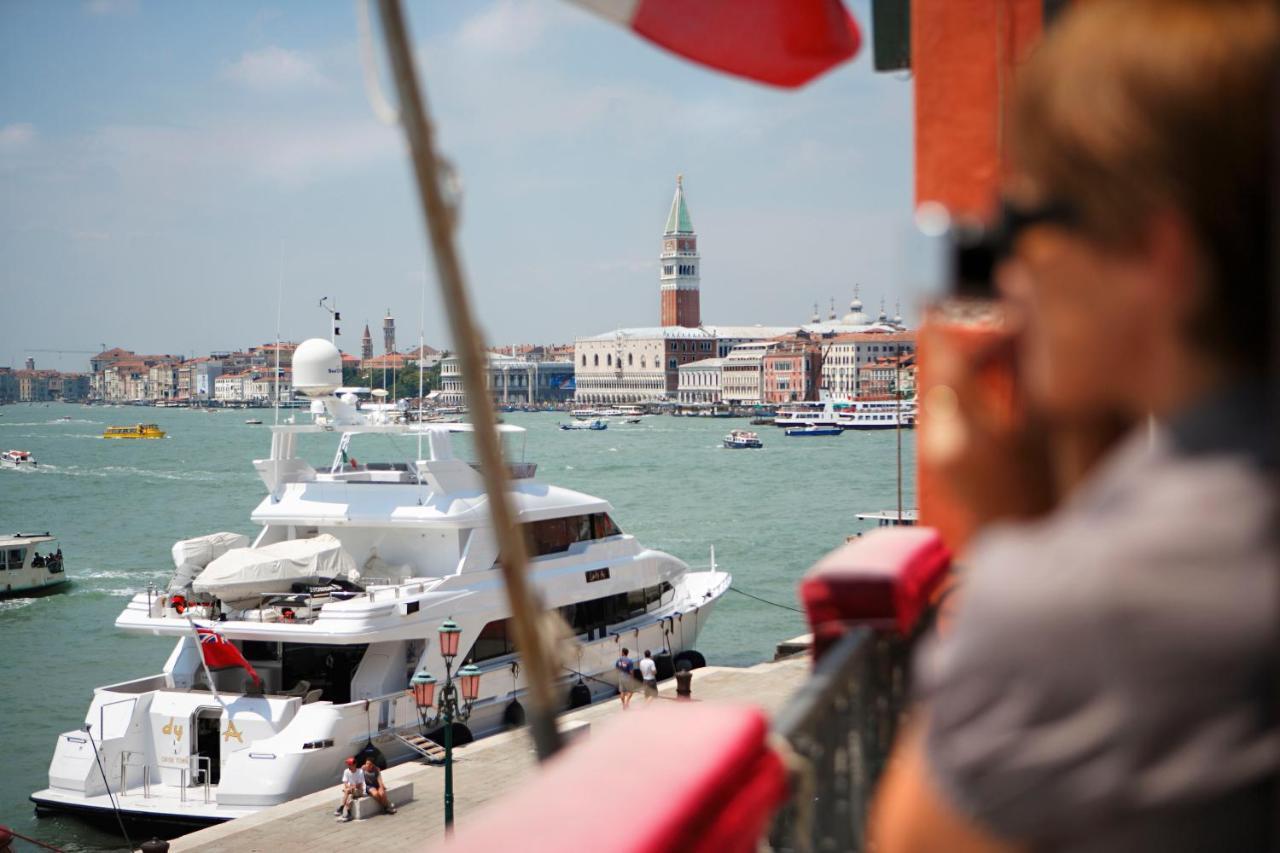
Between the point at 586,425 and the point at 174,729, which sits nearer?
the point at 174,729

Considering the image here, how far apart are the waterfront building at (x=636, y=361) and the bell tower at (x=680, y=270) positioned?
7768 mm

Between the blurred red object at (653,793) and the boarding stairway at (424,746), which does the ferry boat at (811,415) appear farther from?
the blurred red object at (653,793)

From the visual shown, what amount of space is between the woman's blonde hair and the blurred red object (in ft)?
1.71

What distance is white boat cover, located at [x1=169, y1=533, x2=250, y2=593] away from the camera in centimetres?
1647

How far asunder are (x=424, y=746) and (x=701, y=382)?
151 metres

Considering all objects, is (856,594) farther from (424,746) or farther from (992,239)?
(424,746)

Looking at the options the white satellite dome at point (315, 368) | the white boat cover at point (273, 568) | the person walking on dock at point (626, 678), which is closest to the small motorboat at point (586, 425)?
the white satellite dome at point (315, 368)

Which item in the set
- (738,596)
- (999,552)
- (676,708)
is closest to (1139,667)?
(999,552)

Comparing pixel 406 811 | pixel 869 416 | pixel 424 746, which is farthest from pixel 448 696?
pixel 869 416

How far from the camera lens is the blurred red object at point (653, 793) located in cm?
100

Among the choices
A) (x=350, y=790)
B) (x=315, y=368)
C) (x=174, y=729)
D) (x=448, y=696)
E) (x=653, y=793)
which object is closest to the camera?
(x=653, y=793)

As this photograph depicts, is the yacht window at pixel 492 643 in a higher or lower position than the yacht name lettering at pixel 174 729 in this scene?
higher

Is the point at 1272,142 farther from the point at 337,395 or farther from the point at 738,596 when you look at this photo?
the point at 738,596

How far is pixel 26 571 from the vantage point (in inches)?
1419
